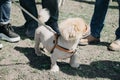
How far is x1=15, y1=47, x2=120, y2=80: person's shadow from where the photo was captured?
11.8ft

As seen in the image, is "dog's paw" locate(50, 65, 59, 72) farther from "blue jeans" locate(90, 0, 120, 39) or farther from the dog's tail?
"blue jeans" locate(90, 0, 120, 39)

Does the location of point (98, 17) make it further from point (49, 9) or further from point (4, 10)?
point (4, 10)

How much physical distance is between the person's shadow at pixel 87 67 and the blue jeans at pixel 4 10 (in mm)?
594

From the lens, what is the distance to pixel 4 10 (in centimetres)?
412

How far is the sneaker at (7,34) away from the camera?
4.27 metres

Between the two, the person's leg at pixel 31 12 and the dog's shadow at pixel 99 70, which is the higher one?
the person's leg at pixel 31 12

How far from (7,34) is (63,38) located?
131 centimetres

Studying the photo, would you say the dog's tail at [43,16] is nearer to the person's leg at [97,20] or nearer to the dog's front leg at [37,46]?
the dog's front leg at [37,46]

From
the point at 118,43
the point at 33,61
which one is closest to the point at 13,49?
the point at 33,61

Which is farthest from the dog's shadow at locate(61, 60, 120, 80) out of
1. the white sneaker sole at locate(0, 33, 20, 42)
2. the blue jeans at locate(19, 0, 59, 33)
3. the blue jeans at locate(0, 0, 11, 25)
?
the blue jeans at locate(0, 0, 11, 25)

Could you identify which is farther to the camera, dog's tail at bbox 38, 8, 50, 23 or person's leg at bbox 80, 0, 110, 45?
person's leg at bbox 80, 0, 110, 45

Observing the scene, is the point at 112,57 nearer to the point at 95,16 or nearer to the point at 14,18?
the point at 95,16

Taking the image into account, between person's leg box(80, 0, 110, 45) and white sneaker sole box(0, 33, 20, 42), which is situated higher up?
person's leg box(80, 0, 110, 45)

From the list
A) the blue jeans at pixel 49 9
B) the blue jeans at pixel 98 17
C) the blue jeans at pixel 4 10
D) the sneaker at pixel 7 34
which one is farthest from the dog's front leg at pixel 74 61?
the blue jeans at pixel 4 10
